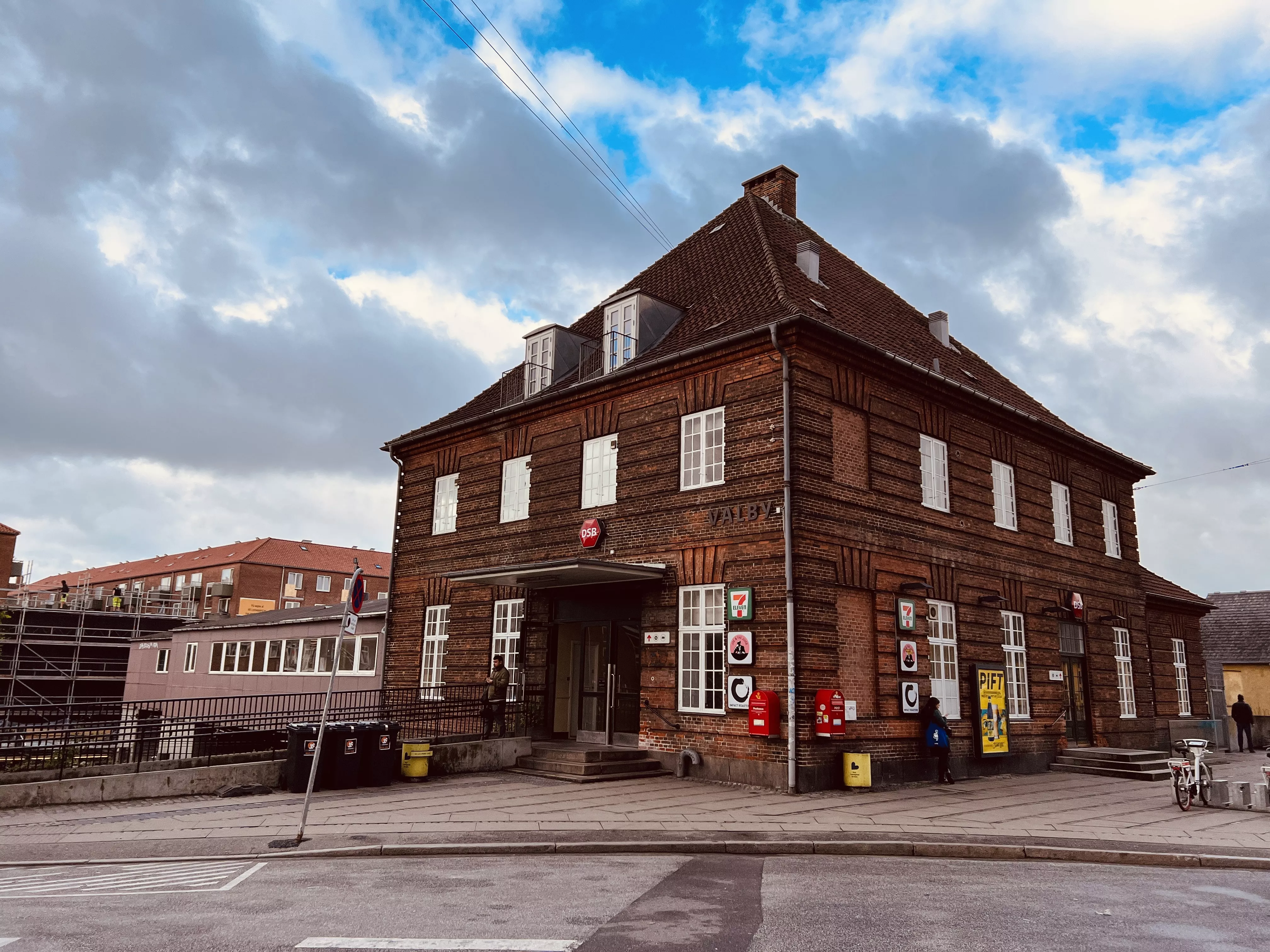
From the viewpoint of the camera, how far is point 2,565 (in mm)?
63250

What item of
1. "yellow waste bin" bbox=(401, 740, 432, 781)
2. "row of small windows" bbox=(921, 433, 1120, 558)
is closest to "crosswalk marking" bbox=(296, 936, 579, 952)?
"yellow waste bin" bbox=(401, 740, 432, 781)

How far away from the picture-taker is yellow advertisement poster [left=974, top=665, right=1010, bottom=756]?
18469 millimetres

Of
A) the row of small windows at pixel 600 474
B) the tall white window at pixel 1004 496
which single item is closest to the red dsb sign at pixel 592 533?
the row of small windows at pixel 600 474

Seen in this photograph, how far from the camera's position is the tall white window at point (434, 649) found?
74.3 feet

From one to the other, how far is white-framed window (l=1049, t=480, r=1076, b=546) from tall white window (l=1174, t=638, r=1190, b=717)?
7254mm

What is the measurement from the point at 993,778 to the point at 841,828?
7915 millimetres

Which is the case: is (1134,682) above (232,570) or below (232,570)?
below

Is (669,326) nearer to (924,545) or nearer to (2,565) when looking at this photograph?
(924,545)

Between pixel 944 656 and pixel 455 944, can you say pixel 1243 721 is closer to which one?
pixel 944 656

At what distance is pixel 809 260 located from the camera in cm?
2088

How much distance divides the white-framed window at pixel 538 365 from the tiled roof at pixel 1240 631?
96.0 feet

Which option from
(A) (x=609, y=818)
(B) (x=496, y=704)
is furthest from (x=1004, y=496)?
(A) (x=609, y=818)

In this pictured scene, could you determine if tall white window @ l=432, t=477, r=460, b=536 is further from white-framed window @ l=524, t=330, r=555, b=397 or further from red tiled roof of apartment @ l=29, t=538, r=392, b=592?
red tiled roof of apartment @ l=29, t=538, r=392, b=592

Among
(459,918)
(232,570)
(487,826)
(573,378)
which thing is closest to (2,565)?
(232,570)
